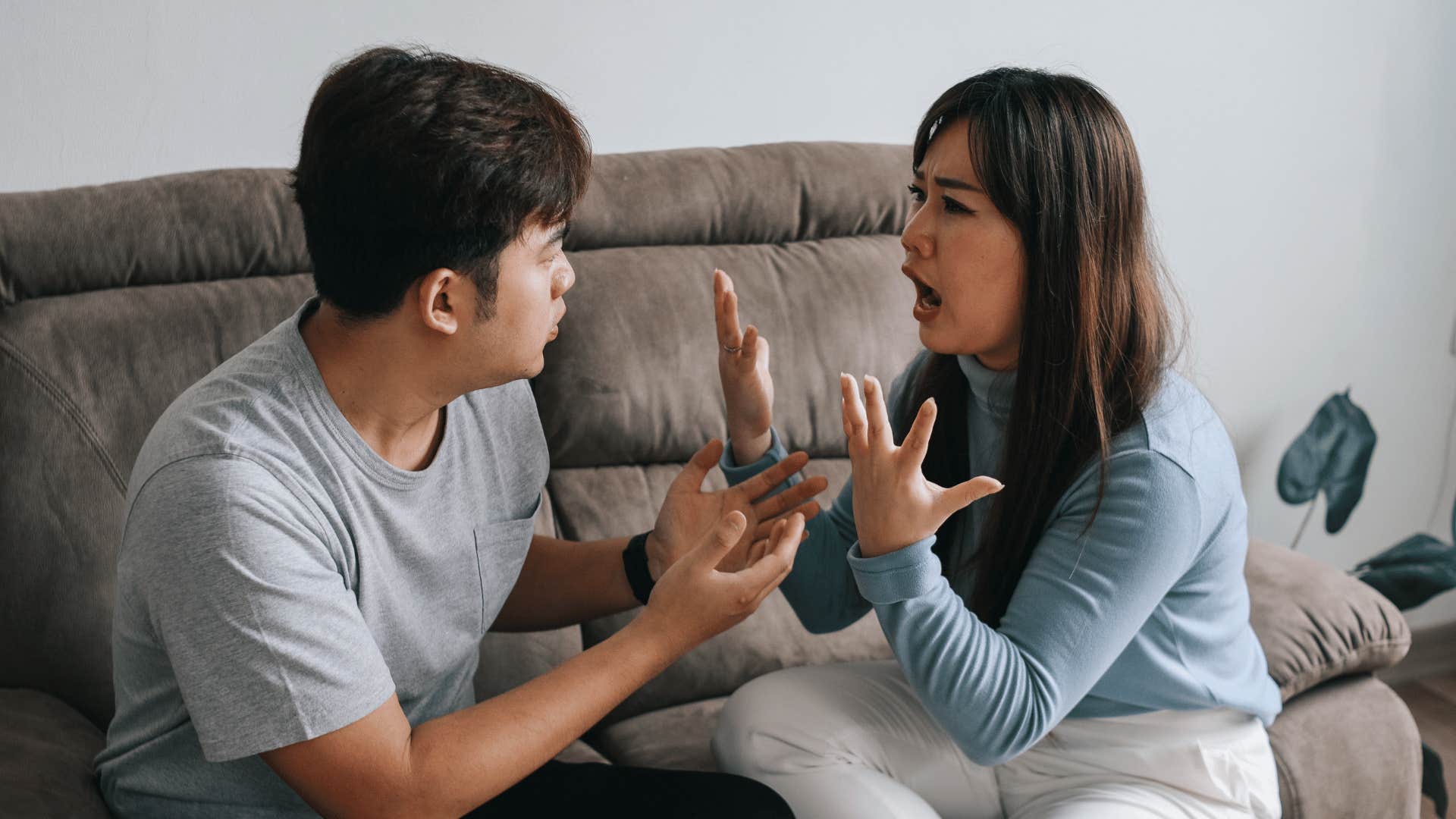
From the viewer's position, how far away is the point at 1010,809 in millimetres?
1387

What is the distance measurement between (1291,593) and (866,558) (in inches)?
30.1

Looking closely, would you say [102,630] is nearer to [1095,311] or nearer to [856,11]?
[1095,311]

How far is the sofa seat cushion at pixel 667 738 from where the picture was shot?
5.11 ft

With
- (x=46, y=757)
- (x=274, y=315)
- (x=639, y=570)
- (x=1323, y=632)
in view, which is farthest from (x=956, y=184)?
(x=46, y=757)

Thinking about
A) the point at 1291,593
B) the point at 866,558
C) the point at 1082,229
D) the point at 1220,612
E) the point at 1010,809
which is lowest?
the point at 1010,809

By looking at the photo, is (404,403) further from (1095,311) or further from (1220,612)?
(1220,612)

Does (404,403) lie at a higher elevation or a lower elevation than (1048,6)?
lower

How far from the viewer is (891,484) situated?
1.12 metres

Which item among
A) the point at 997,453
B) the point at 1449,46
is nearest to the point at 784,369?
the point at 997,453

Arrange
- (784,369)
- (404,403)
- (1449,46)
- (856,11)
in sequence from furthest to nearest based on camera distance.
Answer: (1449,46) < (856,11) < (784,369) < (404,403)

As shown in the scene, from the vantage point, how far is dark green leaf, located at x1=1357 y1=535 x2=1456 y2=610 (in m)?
2.12

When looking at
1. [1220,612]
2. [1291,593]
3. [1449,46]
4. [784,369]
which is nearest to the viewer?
[1220,612]

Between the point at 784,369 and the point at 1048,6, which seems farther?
the point at 1048,6

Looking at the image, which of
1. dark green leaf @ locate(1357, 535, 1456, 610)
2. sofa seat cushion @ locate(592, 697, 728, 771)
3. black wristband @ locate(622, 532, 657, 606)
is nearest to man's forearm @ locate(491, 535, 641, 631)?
black wristband @ locate(622, 532, 657, 606)
